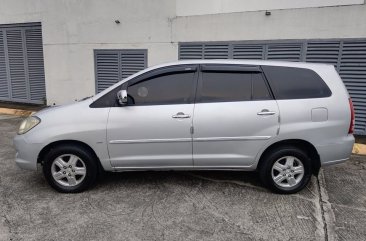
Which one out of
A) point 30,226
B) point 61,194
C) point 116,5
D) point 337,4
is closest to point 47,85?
point 116,5

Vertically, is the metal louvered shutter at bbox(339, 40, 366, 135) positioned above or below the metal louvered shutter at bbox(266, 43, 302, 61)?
below

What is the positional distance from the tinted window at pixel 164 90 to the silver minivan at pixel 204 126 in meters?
0.01

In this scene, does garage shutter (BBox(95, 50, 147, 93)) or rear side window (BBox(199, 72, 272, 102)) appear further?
garage shutter (BBox(95, 50, 147, 93))

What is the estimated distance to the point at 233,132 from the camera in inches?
158

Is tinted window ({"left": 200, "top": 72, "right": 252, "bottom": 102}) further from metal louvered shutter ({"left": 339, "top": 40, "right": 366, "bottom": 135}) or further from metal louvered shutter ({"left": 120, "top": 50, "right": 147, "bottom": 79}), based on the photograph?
metal louvered shutter ({"left": 120, "top": 50, "right": 147, "bottom": 79})

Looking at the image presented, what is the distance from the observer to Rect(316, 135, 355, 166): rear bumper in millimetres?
4047

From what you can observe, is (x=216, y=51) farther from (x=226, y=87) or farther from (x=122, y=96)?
(x=122, y=96)

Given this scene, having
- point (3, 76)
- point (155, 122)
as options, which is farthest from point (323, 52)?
point (3, 76)

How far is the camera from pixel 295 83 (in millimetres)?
4098

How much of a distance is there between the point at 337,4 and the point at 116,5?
521 cm

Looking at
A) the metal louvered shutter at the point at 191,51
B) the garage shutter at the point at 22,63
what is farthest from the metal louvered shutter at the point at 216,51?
the garage shutter at the point at 22,63

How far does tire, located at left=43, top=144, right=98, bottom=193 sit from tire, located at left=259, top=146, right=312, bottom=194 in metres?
2.18

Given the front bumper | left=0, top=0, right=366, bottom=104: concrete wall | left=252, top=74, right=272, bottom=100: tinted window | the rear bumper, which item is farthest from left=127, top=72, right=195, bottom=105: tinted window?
left=0, top=0, right=366, bottom=104: concrete wall

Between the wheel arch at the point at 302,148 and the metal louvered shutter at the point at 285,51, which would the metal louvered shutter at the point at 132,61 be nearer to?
the metal louvered shutter at the point at 285,51
